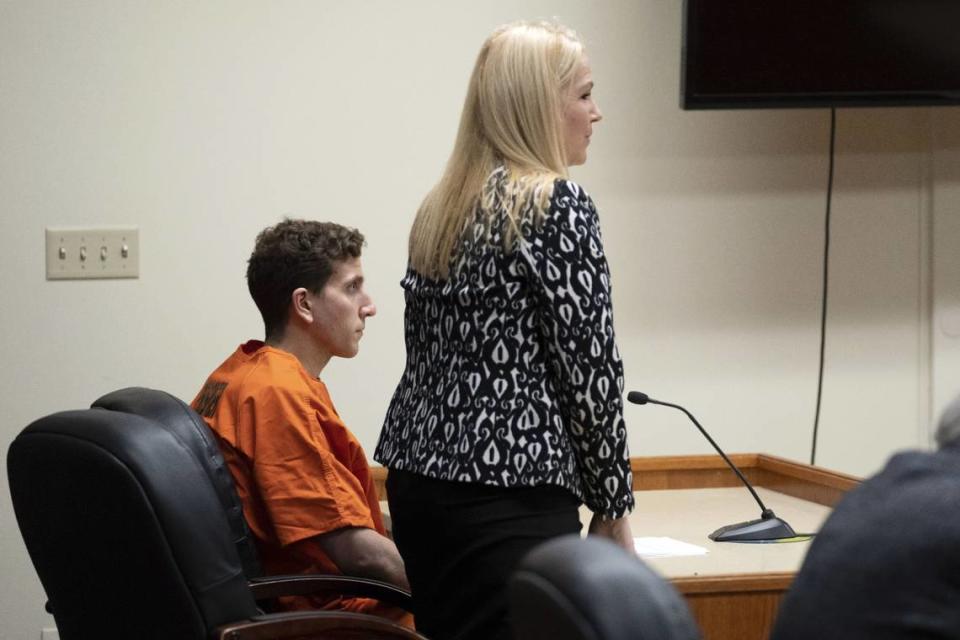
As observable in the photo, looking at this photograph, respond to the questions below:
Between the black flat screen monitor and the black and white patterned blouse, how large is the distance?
57.9 inches

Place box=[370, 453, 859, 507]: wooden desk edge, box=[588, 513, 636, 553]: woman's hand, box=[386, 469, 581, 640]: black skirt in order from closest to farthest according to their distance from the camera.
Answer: box=[386, 469, 581, 640]: black skirt
box=[588, 513, 636, 553]: woman's hand
box=[370, 453, 859, 507]: wooden desk edge

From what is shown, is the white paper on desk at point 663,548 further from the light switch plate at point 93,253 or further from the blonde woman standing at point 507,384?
the light switch plate at point 93,253

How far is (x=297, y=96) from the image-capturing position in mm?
3096

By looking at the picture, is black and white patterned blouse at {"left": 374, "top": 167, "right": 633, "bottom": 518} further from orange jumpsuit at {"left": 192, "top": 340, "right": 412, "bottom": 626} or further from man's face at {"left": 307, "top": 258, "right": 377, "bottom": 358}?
man's face at {"left": 307, "top": 258, "right": 377, "bottom": 358}

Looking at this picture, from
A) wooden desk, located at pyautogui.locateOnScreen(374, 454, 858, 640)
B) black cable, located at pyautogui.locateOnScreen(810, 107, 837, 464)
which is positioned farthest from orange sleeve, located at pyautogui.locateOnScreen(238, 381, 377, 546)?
black cable, located at pyautogui.locateOnScreen(810, 107, 837, 464)

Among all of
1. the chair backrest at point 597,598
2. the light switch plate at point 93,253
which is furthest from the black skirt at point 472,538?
the light switch plate at point 93,253

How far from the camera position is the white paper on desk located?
207cm

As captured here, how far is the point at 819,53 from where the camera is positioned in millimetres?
3105

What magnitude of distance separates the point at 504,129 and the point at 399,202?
1.37 meters

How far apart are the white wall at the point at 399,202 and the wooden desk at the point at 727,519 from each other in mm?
259

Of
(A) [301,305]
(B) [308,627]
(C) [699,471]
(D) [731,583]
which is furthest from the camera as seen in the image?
(C) [699,471]

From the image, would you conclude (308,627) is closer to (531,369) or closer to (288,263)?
(531,369)

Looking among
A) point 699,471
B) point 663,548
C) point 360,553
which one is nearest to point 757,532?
point 663,548

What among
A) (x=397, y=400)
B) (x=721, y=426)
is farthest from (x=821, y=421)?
(x=397, y=400)
